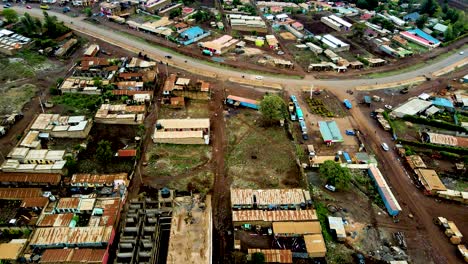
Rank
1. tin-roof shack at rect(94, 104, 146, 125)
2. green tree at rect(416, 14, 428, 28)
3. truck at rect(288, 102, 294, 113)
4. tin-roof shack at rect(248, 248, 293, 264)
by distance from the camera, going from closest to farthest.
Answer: tin-roof shack at rect(248, 248, 293, 264)
tin-roof shack at rect(94, 104, 146, 125)
truck at rect(288, 102, 294, 113)
green tree at rect(416, 14, 428, 28)

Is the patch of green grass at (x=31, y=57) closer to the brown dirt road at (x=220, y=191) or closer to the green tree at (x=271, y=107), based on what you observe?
the brown dirt road at (x=220, y=191)

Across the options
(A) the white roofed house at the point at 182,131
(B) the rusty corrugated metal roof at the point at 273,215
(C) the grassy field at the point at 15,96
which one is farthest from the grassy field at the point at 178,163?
(C) the grassy field at the point at 15,96

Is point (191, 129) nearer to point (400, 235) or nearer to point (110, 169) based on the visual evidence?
point (110, 169)

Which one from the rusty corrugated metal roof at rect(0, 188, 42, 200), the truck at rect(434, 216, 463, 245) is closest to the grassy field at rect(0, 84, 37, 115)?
the rusty corrugated metal roof at rect(0, 188, 42, 200)

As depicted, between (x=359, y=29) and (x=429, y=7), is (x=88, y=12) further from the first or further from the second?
(x=429, y=7)

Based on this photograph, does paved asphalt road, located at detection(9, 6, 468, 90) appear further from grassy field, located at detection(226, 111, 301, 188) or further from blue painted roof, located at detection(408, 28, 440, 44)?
grassy field, located at detection(226, 111, 301, 188)

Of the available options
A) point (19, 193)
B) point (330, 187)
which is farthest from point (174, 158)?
point (330, 187)
